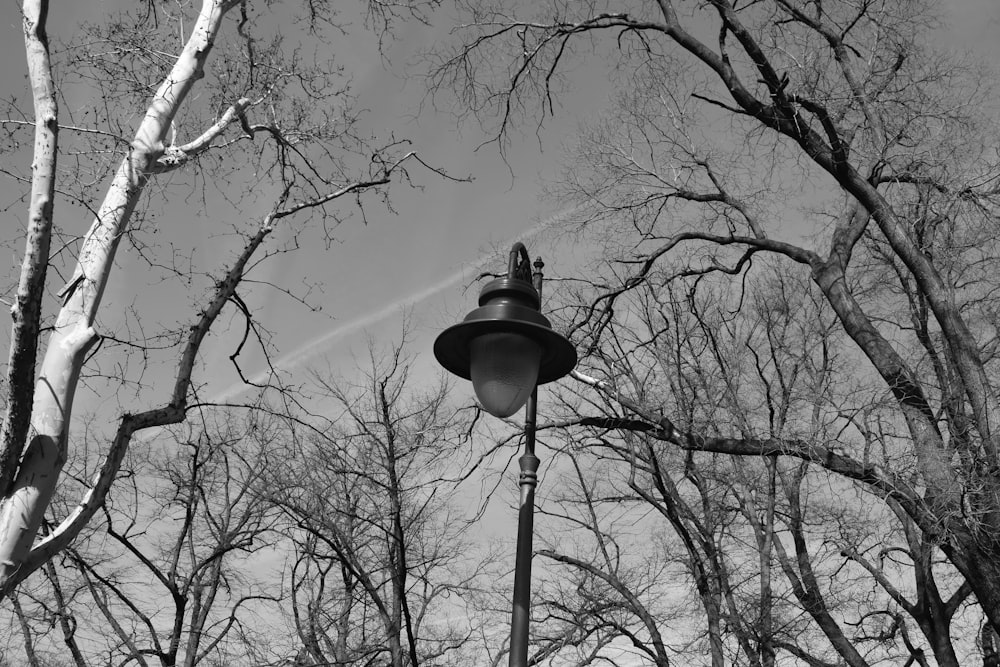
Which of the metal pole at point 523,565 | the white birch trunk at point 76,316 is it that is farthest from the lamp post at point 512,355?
the white birch trunk at point 76,316

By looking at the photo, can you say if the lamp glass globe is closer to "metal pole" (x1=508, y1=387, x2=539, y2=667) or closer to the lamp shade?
the lamp shade

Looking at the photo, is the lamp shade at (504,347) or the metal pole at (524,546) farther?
the lamp shade at (504,347)

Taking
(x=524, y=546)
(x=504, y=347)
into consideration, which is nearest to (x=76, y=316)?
(x=504, y=347)

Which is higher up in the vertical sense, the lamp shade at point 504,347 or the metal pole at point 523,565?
the lamp shade at point 504,347

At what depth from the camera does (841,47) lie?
1020cm

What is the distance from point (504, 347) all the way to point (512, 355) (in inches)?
2.6

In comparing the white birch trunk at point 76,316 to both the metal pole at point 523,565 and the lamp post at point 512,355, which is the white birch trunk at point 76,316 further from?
the metal pole at point 523,565

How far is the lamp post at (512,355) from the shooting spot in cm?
482

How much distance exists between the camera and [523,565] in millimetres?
4902

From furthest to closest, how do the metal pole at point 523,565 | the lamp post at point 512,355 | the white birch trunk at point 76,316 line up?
the lamp post at point 512,355 → the metal pole at point 523,565 → the white birch trunk at point 76,316

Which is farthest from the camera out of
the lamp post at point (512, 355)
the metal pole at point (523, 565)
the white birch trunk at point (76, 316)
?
the lamp post at point (512, 355)

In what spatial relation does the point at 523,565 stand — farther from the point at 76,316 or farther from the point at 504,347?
the point at 76,316

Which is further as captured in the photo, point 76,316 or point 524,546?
point 524,546

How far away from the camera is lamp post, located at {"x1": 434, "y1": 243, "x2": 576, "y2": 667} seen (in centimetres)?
482
